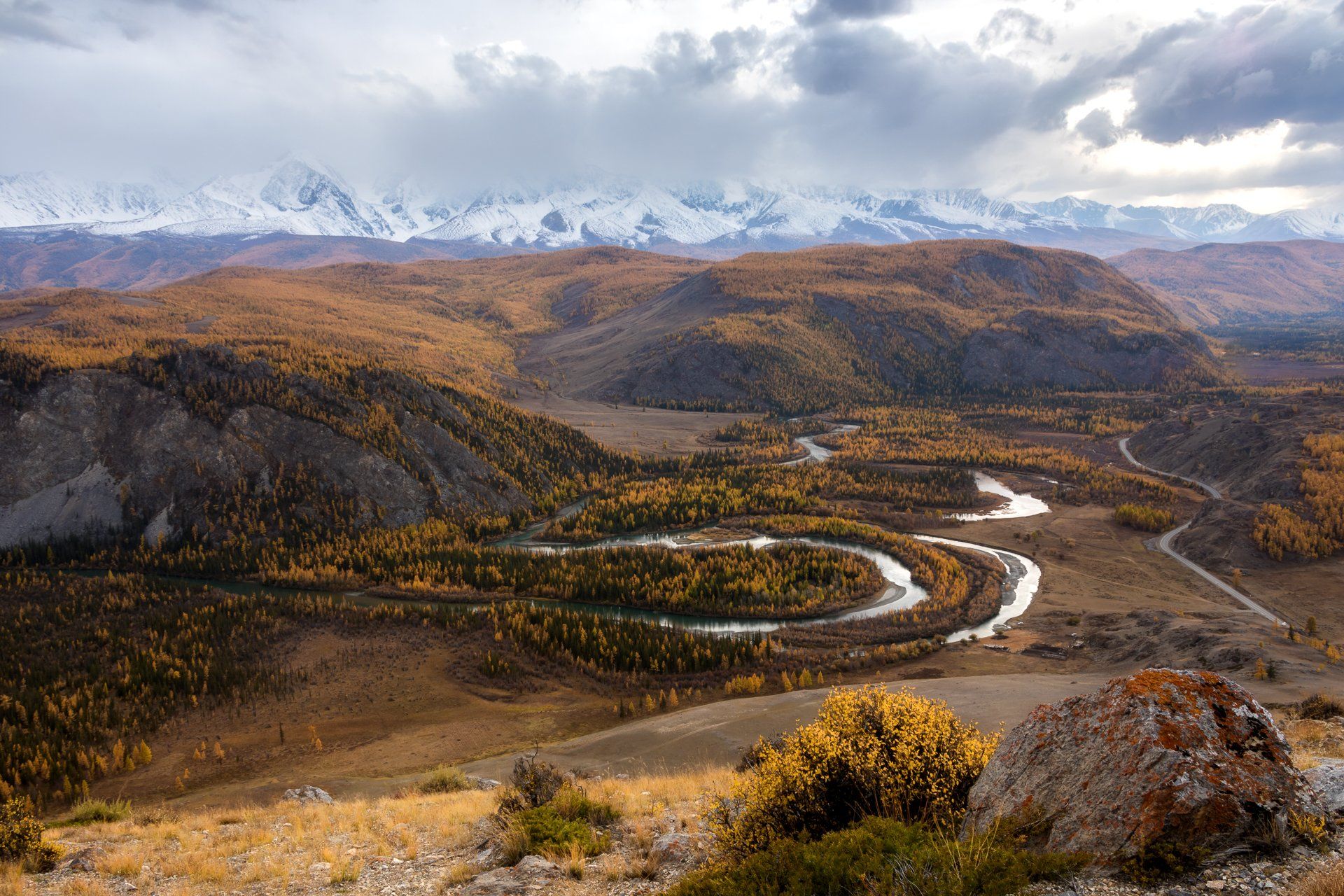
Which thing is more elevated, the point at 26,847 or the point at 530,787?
the point at 26,847

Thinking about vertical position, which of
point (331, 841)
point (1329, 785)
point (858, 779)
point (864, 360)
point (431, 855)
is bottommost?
point (331, 841)

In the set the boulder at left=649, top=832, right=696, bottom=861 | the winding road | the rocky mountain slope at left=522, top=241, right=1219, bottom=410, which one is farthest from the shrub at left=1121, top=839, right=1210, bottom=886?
the rocky mountain slope at left=522, top=241, right=1219, bottom=410

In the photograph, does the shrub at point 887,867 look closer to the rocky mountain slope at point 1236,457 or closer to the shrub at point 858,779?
the shrub at point 858,779

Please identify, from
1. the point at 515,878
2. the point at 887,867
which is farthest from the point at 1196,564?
the point at 515,878

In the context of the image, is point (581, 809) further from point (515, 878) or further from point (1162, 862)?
point (1162, 862)

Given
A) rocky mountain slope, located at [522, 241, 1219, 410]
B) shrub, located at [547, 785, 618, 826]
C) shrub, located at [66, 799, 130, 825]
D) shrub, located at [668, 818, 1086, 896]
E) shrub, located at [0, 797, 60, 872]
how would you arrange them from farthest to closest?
rocky mountain slope, located at [522, 241, 1219, 410]
shrub, located at [66, 799, 130, 825]
shrub, located at [547, 785, 618, 826]
shrub, located at [0, 797, 60, 872]
shrub, located at [668, 818, 1086, 896]

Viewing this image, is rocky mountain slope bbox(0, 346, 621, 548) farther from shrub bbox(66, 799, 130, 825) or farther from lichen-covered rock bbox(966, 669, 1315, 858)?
lichen-covered rock bbox(966, 669, 1315, 858)

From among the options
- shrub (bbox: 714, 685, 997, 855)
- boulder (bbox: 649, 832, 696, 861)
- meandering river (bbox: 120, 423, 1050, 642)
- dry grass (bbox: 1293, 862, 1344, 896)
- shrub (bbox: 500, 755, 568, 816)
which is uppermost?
dry grass (bbox: 1293, 862, 1344, 896)
